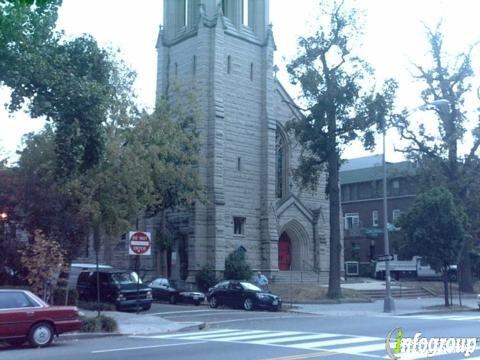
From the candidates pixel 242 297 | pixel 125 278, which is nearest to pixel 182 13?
pixel 242 297

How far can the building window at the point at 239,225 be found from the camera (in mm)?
44828

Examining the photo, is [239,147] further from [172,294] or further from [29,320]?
[29,320]

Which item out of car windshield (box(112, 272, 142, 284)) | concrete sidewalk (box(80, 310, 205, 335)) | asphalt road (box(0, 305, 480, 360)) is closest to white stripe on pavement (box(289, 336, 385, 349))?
asphalt road (box(0, 305, 480, 360))

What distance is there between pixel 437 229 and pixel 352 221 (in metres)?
36.1

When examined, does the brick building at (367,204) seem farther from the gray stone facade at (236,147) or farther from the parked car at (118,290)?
the parked car at (118,290)

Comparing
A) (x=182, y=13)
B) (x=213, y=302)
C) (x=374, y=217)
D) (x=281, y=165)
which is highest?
(x=182, y=13)

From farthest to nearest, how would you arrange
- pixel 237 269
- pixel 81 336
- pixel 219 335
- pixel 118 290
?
1. pixel 237 269
2. pixel 118 290
3. pixel 81 336
4. pixel 219 335

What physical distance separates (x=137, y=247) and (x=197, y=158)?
45.3ft

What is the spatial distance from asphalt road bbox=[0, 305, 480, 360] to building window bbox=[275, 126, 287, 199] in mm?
25482

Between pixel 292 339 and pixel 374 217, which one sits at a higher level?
pixel 374 217

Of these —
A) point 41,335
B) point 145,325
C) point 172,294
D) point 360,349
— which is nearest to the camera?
point 360,349

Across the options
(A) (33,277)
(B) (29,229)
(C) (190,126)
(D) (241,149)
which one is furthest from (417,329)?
(D) (241,149)

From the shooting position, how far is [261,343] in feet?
53.8

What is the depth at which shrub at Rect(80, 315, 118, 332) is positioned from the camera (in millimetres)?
20312
